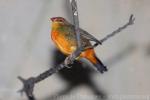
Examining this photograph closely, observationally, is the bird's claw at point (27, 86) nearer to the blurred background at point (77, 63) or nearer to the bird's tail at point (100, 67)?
the bird's tail at point (100, 67)

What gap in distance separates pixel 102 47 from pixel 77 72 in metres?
0.27

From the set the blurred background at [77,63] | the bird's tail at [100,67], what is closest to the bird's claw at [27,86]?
the bird's tail at [100,67]

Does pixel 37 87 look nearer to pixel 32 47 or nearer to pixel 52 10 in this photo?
pixel 32 47

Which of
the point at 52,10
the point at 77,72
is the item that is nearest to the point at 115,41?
the point at 77,72

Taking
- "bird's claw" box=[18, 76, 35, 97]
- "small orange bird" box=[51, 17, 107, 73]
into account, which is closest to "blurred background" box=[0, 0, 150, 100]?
"small orange bird" box=[51, 17, 107, 73]

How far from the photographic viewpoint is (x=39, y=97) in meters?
2.49

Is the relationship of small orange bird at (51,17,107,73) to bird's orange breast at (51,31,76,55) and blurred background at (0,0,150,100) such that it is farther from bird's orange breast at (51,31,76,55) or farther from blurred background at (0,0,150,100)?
blurred background at (0,0,150,100)

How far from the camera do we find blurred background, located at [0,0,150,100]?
2.43 metres

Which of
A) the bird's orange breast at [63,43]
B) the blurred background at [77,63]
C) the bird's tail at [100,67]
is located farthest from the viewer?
the blurred background at [77,63]

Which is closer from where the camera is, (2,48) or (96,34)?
(2,48)

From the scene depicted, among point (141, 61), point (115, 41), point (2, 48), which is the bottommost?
point (141, 61)

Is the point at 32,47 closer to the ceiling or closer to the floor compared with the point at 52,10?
closer to the floor

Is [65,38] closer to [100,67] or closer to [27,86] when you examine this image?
[100,67]

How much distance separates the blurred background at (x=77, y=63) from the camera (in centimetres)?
243
